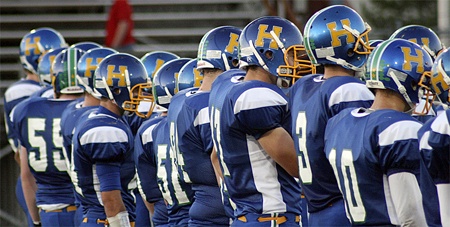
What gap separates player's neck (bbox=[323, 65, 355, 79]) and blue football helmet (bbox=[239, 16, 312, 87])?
283 millimetres

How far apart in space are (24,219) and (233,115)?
34.5 feet

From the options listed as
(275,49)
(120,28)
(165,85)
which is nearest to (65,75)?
(165,85)

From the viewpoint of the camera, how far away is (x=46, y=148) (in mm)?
8625

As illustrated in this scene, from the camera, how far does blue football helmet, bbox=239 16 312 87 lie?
570 centimetres

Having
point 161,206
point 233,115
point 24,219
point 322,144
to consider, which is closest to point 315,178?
point 322,144

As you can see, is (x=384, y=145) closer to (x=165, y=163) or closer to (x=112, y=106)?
(x=165, y=163)

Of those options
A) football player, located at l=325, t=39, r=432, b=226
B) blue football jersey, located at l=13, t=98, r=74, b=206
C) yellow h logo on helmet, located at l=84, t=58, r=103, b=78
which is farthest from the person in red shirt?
football player, located at l=325, t=39, r=432, b=226

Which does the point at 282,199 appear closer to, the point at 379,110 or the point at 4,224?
the point at 379,110

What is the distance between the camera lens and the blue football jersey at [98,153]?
702cm

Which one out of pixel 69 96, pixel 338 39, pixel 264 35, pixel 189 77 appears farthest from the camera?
pixel 69 96

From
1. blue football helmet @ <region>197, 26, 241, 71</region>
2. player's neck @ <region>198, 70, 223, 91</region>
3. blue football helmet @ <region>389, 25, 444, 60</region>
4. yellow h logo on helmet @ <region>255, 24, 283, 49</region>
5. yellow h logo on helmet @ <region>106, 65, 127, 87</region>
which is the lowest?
yellow h logo on helmet @ <region>106, 65, 127, 87</region>

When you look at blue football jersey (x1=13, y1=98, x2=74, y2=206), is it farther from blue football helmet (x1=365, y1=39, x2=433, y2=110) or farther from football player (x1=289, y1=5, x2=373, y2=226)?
blue football helmet (x1=365, y1=39, x2=433, y2=110)

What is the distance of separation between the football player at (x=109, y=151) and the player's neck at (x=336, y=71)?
211 centimetres

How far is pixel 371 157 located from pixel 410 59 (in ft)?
1.93
